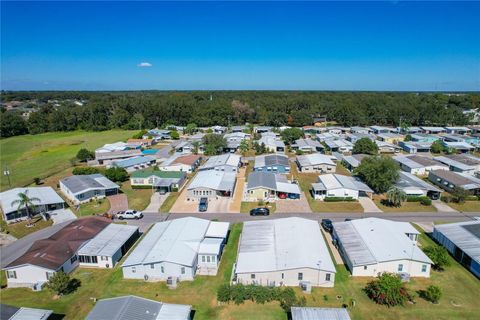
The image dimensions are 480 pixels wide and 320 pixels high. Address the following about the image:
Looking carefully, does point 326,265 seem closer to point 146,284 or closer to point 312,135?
point 146,284

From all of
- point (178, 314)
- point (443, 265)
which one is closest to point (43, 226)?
point (178, 314)

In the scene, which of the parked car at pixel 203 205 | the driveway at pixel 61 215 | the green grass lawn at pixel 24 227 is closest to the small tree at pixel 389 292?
the parked car at pixel 203 205

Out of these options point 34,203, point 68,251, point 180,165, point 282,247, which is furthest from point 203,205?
point 34,203

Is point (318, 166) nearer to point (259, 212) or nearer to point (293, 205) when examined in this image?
point (293, 205)

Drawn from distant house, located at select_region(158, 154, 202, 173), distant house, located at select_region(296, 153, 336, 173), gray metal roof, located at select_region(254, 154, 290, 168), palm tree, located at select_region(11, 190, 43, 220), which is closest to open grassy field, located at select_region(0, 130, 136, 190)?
palm tree, located at select_region(11, 190, 43, 220)

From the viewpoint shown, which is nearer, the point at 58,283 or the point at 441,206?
the point at 58,283

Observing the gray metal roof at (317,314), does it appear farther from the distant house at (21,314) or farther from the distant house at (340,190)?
the distant house at (340,190)
